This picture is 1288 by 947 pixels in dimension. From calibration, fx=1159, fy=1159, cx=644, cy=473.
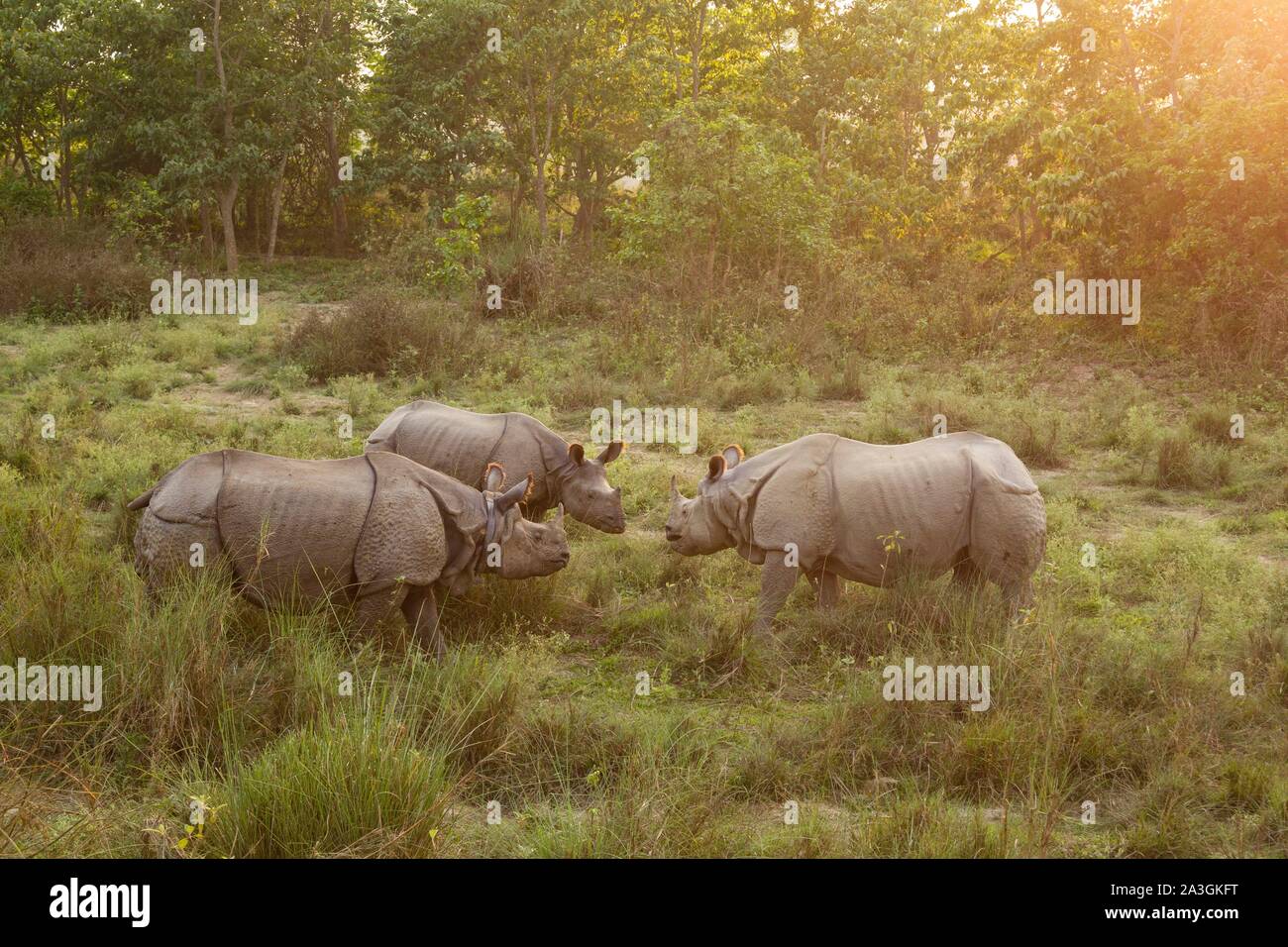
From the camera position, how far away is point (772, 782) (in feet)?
17.1

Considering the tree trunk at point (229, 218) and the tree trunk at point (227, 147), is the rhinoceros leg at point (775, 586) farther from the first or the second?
the tree trunk at point (229, 218)

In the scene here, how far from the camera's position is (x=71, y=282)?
59.7 feet

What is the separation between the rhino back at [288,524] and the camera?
632 centimetres

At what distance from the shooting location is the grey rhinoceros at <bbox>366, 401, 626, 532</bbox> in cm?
884

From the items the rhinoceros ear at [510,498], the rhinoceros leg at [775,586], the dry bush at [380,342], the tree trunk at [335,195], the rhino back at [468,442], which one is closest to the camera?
the rhinoceros ear at [510,498]

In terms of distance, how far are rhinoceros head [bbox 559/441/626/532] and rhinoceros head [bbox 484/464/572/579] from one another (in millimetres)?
1495

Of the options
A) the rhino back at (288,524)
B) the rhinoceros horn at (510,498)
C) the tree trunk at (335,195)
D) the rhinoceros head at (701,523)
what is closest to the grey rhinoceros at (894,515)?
the rhinoceros head at (701,523)

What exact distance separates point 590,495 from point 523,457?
0.59m

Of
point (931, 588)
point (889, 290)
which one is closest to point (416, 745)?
point (931, 588)

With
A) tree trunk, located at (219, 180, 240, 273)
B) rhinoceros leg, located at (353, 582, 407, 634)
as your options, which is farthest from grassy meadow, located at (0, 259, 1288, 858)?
tree trunk, located at (219, 180, 240, 273)

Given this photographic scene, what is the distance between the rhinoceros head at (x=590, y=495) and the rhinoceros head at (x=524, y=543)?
1.49 metres

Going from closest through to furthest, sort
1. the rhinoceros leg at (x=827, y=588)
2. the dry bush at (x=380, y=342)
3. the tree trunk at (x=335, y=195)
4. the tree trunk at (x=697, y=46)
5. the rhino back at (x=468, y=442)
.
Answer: the rhinoceros leg at (x=827, y=588) → the rhino back at (x=468, y=442) → the dry bush at (x=380, y=342) → the tree trunk at (x=697, y=46) → the tree trunk at (x=335, y=195)

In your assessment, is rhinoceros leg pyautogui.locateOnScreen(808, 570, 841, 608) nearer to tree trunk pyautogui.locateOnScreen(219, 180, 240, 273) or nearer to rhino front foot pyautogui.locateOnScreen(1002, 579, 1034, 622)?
rhino front foot pyautogui.locateOnScreen(1002, 579, 1034, 622)

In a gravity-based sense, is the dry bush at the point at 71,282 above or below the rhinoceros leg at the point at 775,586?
above
